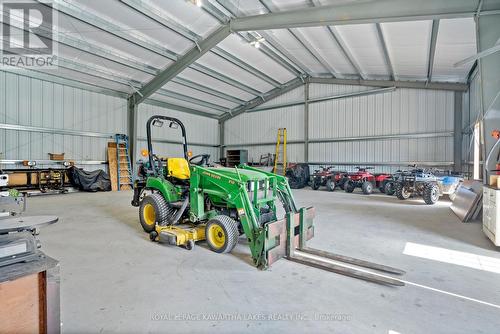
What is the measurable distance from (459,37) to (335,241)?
6.42 metres

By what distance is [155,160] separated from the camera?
480 centimetres

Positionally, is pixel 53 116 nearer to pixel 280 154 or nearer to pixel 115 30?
pixel 115 30

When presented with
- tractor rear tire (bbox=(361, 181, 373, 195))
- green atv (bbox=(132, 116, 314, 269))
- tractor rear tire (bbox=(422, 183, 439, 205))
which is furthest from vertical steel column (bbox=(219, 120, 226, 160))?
green atv (bbox=(132, 116, 314, 269))

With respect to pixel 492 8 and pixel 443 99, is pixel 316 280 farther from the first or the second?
pixel 443 99

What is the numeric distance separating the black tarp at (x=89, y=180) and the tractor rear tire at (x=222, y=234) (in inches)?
355

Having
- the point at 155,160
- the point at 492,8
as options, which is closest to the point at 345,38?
the point at 492,8

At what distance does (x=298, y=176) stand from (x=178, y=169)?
30.1ft

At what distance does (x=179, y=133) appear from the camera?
14.8m

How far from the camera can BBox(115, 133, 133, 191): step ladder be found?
11.6m

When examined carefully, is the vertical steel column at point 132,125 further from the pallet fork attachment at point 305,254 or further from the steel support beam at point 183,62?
the pallet fork attachment at point 305,254

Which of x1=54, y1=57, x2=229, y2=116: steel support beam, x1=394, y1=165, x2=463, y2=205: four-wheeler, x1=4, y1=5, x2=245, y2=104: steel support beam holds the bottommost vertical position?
x1=394, y1=165, x2=463, y2=205: four-wheeler

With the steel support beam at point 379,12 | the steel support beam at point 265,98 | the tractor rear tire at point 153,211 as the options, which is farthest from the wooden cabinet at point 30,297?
the steel support beam at point 265,98

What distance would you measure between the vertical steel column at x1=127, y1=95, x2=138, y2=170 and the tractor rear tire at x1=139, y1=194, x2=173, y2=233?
833 cm
